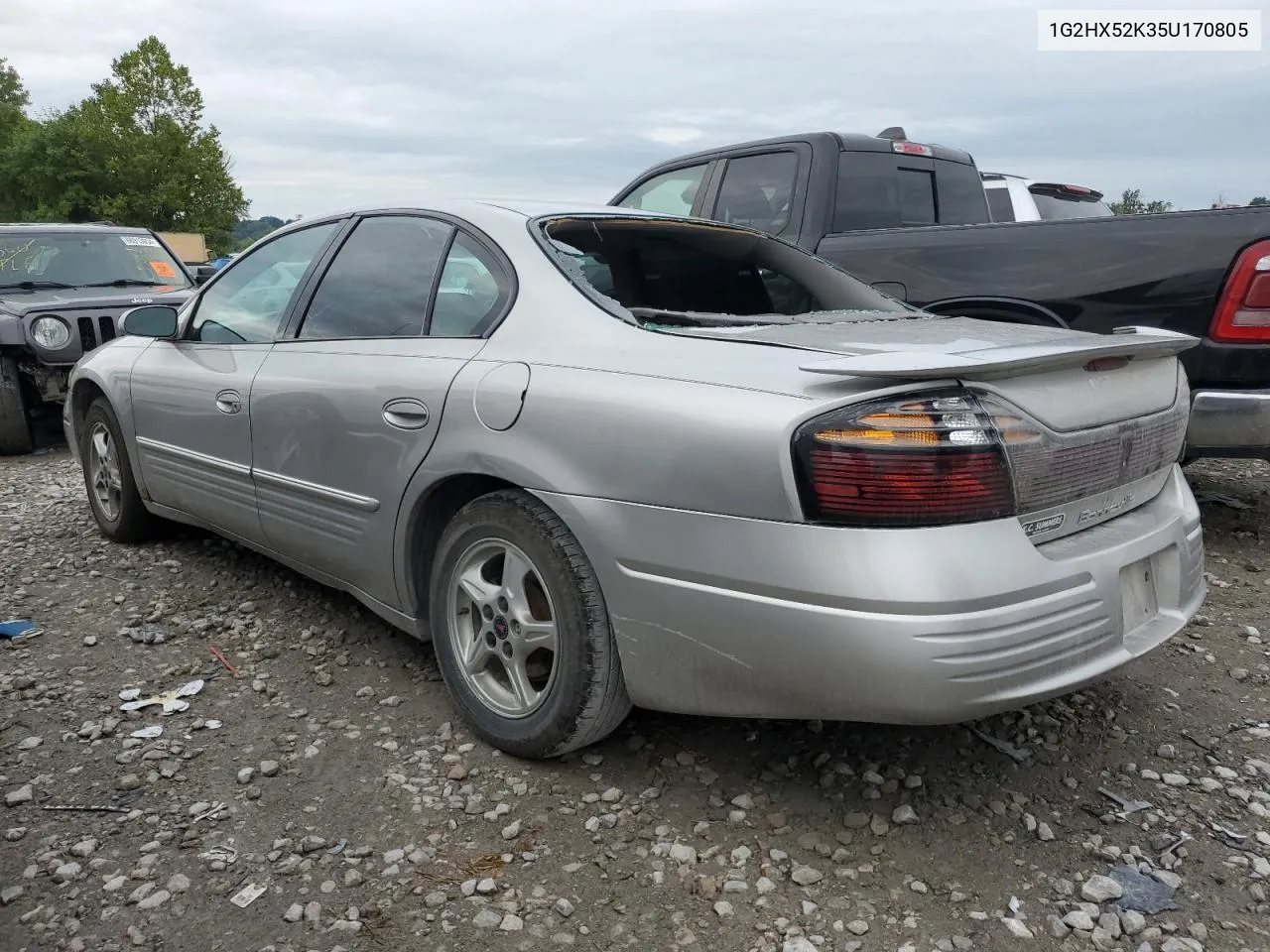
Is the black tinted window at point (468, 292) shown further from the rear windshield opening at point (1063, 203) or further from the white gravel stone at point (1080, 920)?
the rear windshield opening at point (1063, 203)

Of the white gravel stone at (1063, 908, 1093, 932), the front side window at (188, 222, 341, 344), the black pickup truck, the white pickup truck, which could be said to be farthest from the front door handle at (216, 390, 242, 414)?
the white pickup truck

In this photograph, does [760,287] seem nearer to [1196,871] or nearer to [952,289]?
[952,289]

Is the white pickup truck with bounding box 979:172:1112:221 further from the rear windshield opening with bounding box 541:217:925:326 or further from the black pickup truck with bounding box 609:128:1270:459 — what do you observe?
the rear windshield opening with bounding box 541:217:925:326

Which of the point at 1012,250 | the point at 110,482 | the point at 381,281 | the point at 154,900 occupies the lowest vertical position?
the point at 154,900

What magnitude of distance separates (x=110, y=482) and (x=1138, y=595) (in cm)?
428

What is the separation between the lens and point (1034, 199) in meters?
8.37

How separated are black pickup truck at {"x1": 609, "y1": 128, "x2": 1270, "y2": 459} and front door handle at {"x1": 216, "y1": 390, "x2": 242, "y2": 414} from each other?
9.33 ft

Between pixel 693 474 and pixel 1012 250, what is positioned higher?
pixel 1012 250

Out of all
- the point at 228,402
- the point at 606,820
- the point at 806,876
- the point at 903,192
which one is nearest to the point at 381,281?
the point at 228,402

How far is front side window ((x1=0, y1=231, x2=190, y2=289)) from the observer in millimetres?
7902

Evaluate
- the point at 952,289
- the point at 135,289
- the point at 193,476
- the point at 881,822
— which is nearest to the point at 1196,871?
the point at 881,822

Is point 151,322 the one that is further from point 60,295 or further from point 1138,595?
point 60,295

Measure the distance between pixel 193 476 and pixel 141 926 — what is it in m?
2.15

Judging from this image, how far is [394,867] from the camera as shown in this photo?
225 cm
